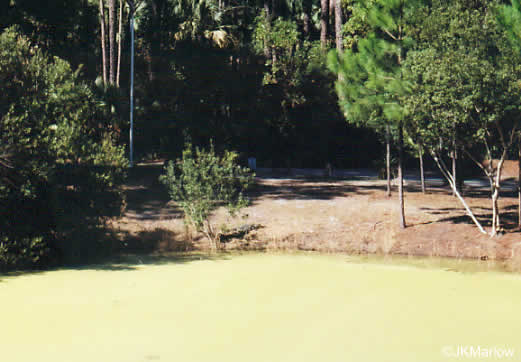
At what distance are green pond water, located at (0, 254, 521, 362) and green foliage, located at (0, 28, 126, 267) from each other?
1574 mm

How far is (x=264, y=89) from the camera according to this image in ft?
137

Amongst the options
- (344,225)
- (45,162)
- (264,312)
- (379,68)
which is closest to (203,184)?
(344,225)

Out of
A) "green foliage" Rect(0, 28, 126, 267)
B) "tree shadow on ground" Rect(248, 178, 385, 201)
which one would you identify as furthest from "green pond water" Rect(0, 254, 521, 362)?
"tree shadow on ground" Rect(248, 178, 385, 201)

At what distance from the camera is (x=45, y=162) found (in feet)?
68.8

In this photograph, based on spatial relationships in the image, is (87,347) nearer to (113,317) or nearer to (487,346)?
(113,317)

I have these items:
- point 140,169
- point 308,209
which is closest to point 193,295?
point 308,209

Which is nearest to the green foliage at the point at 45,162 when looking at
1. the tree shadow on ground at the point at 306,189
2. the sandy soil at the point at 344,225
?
the sandy soil at the point at 344,225

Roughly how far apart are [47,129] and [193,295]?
704 cm

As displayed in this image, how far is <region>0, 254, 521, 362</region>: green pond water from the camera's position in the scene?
12977 millimetres

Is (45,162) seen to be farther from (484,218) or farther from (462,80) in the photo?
(484,218)

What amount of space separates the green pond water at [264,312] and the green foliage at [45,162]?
157 cm

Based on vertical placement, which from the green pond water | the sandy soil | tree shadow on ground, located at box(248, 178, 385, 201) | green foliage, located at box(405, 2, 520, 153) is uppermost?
green foliage, located at box(405, 2, 520, 153)

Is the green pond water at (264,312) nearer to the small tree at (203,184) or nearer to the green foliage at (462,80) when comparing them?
the small tree at (203,184)

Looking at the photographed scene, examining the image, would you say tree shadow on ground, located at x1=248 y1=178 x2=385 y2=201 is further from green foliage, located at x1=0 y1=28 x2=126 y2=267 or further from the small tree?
green foliage, located at x1=0 y1=28 x2=126 y2=267
